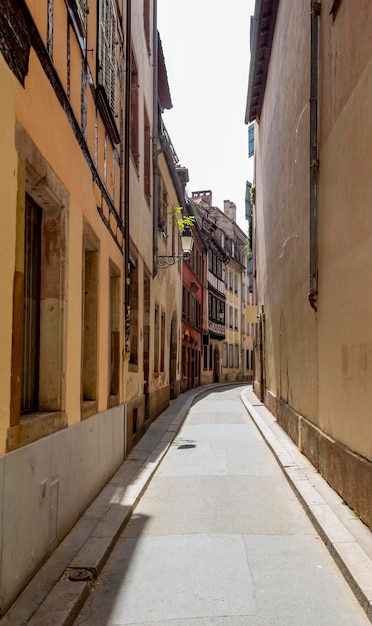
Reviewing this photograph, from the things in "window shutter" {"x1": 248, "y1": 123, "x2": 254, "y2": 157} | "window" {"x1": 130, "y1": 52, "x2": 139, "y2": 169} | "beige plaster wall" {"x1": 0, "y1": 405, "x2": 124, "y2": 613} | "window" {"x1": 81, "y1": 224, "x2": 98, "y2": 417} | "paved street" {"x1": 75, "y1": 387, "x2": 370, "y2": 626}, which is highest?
"window shutter" {"x1": 248, "y1": 123, "x2": 254, "y2": 157}

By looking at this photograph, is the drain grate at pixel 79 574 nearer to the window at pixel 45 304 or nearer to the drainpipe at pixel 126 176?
the window at pixel 45 304

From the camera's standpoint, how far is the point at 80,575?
458 cm

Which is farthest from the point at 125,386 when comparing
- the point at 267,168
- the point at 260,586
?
the point at 267,168

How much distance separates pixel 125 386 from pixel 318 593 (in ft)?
19.1

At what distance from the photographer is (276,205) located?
48.1 feet

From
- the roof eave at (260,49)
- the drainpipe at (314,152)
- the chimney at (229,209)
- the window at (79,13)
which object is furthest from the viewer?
the chimney at (229,209)

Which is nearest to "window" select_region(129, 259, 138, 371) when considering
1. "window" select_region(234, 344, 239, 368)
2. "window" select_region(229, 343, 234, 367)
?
"window" select_region(229, 343, 234, 367)

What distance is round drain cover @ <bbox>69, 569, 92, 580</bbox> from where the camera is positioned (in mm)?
4516

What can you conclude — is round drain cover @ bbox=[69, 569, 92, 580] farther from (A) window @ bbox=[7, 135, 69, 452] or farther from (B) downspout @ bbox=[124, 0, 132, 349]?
(B) downspout @ bbox=[124, 0, 132, 349]

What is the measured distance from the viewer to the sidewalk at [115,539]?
→ 3980mm

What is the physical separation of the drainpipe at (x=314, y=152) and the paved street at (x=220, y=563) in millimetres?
2877

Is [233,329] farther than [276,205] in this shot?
Yes

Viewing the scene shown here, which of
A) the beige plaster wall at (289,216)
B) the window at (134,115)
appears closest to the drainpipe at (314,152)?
the beige plaster wall at (289,216)

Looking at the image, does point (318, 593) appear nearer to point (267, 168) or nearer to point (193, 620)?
point (193, 620)
